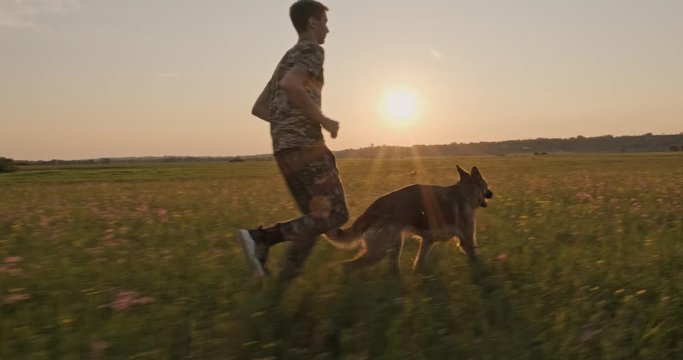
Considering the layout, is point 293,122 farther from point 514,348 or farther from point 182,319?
point 514,348

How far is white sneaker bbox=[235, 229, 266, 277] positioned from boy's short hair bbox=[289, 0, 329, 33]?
189cm

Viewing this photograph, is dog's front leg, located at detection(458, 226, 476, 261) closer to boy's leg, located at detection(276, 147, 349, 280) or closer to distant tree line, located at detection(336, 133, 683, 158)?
boy's leg, located at detection(276, 147, 349, 280)

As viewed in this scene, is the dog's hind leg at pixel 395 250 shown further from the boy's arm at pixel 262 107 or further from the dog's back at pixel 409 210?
the boy's arm at pixel 262 107

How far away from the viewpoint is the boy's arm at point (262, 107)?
5.06 m

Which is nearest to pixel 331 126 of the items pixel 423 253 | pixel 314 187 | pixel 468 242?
pixel 314 187

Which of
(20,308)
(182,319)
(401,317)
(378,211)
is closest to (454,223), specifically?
(378,211)

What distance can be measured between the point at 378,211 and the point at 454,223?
97cm

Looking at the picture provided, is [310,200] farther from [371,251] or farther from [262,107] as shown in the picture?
[262,107]

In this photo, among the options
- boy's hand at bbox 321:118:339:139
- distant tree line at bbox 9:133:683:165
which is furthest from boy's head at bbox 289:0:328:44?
distant tree line at bbox 9:133:683:165

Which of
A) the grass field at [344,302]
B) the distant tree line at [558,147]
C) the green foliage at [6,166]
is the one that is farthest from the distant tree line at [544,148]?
the grass field at [344,302]

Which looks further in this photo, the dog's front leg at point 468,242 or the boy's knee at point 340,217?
the dog's front leg at point 468,242

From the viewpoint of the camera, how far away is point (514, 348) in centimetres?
319

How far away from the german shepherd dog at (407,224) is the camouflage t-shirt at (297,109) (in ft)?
3.42

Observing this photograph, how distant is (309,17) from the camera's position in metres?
4.74
